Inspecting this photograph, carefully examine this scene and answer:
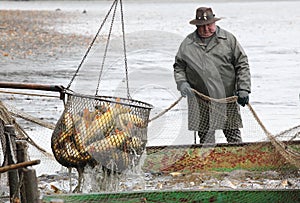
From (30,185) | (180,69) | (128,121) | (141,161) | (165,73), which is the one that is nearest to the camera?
(30,185)

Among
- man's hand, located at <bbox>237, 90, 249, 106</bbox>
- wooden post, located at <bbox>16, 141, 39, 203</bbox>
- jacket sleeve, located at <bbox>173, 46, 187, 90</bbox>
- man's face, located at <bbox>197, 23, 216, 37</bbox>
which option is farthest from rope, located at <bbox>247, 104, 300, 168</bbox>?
wooden post, located at <bbox>16, 141, 39, 203</bbox>

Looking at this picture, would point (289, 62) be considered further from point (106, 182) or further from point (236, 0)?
point (236, 0)

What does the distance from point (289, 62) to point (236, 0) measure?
4026 cm

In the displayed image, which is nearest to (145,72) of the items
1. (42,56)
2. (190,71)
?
(42,56)

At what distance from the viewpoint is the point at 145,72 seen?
17922 mm

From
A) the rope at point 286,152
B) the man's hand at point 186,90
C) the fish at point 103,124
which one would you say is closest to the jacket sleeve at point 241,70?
the man's hand at point 186,90

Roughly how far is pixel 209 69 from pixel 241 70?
37 cm

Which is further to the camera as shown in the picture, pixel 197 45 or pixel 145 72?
pixel 145 72

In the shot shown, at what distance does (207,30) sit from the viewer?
9578 mm

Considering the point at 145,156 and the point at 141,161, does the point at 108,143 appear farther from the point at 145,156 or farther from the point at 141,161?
the point at 145,156

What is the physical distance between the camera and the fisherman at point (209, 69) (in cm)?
949

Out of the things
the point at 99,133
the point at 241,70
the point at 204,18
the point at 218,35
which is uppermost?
the point at 204,18

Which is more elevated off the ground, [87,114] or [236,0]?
[87,114]

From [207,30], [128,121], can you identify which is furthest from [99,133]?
[207,30]
